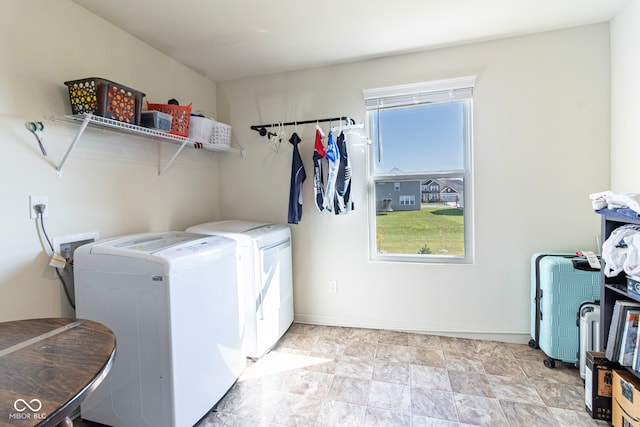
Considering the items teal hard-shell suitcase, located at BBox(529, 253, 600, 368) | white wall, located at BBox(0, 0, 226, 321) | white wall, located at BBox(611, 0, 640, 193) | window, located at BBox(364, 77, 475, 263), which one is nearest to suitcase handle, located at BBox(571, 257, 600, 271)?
teal hard-shell suitcase, located at BBox(529, 253, 600, 368)

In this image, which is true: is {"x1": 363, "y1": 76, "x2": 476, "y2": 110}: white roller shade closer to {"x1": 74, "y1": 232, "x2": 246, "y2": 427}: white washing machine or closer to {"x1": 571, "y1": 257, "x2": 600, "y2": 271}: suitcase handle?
{"x1": 571, "y1": 257, "x2": 600, "y2": 271}: suitcase handle

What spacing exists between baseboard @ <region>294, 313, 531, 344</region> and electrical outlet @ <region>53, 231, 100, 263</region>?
5.79 feet

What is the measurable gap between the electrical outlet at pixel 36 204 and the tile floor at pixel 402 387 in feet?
3.74

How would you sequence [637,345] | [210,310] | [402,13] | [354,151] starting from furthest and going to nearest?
1. [354,151]
2. [402,13]
3. [210,310]
4. [637,345]

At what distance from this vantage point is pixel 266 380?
1.93m

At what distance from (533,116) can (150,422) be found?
10.1ft

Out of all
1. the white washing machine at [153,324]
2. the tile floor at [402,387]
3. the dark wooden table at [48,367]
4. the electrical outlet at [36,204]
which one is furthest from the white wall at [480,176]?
the dark wooden table at [48,367]

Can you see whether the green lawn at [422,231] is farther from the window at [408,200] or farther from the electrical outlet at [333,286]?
the electrical outlet at [333,286]

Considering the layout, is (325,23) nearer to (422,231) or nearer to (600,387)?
(422,231)

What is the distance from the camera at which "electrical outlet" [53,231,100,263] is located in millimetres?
1571

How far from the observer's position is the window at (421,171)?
7.77 ft

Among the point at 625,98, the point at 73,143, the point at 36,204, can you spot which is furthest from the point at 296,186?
the point at 625,98

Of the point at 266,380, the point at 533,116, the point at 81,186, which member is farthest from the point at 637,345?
the point at 81,186

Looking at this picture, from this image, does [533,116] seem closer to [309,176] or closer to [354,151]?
[354,151]
